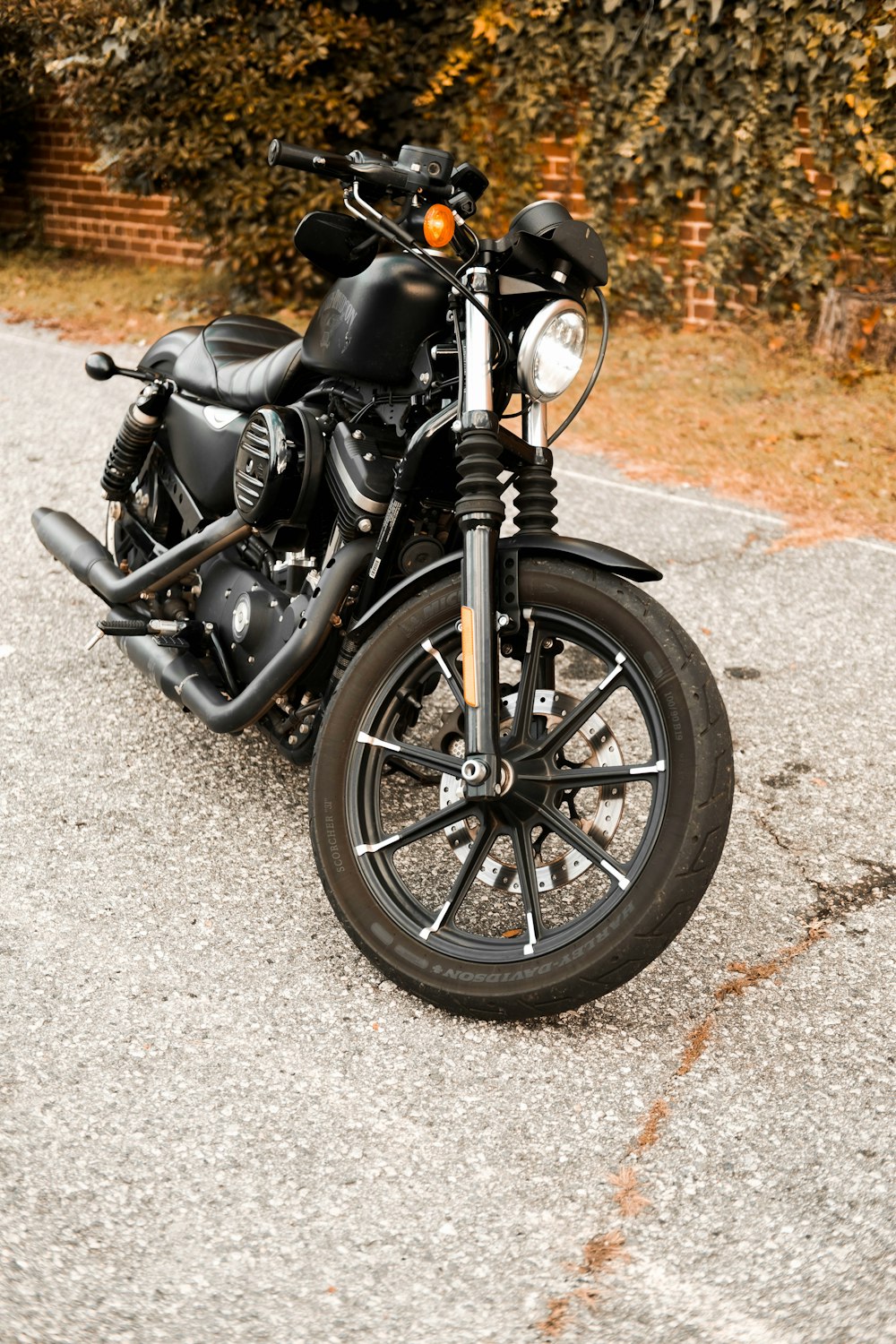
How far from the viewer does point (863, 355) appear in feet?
23.1

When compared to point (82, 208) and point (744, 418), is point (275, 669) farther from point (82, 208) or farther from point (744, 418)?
point (82, 208)

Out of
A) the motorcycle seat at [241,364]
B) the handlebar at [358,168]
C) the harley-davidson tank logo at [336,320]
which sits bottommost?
the motorcycle seat at [241,364]

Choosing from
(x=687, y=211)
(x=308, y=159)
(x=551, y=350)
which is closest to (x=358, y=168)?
(x=308, y=159)

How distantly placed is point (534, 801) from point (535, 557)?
469mm

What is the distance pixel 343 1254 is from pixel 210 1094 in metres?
0.45

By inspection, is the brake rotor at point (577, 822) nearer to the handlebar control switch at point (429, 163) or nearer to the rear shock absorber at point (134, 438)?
the handlebar control switch at point (429, 163)

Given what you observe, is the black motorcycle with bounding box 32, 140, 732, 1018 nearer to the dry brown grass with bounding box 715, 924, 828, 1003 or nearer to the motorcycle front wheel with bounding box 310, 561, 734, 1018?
the motorcycle front wheel with bounding box 310, 561, 734, 1018

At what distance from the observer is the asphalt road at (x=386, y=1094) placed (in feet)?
6.62

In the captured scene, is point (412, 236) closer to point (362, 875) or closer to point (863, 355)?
point (362, 875)

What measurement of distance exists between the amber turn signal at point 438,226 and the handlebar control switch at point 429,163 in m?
0.13

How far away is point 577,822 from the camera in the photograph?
111 inches

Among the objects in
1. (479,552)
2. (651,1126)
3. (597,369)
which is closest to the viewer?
(651,1126)

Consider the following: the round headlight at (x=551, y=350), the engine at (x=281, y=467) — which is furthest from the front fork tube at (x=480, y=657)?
the engine at (x=281, y=467)

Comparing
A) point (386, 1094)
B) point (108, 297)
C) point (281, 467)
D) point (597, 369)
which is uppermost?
point (597, 369)
